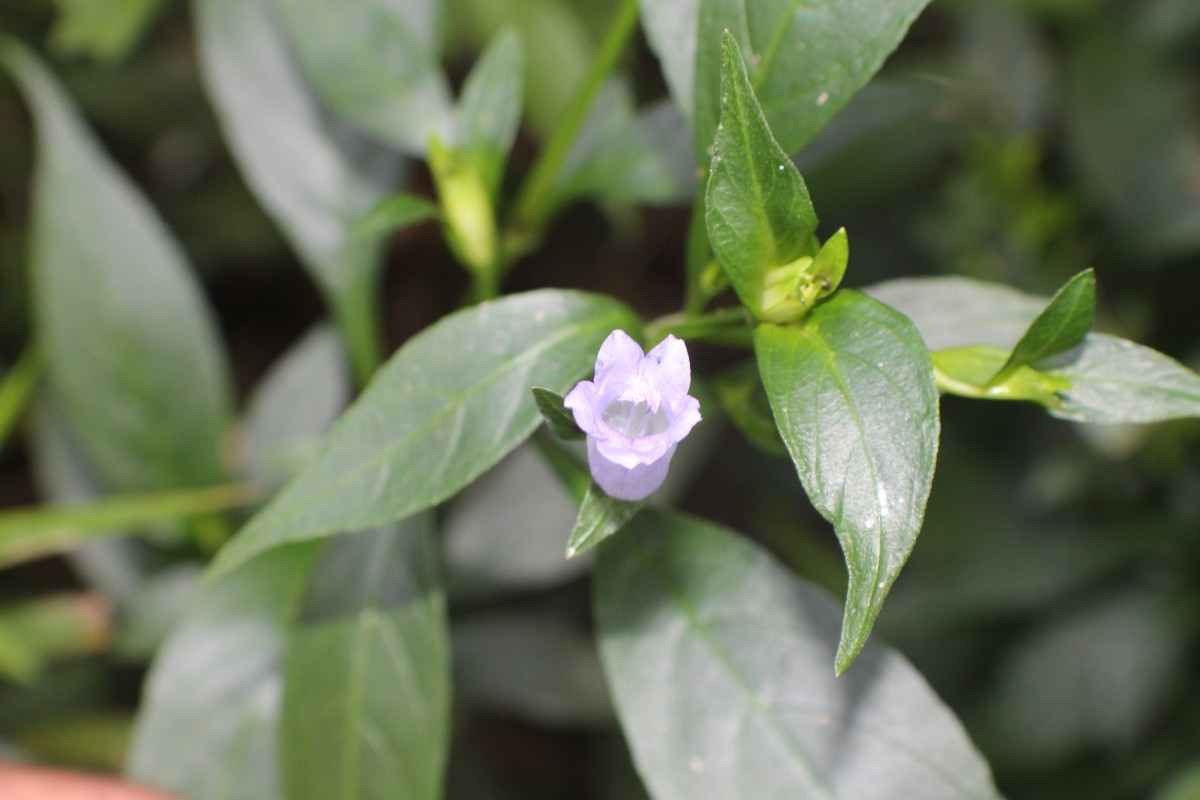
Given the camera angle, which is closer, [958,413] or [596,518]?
[596,518]

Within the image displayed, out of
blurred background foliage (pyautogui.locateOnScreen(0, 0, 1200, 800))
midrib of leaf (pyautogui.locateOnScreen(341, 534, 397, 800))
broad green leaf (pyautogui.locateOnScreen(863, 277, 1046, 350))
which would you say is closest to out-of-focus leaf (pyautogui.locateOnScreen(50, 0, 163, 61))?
blurred background foliage (pyautogui.locateOnScreen(0, 0, 1200, 800))

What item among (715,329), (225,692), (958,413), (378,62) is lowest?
(958,413)

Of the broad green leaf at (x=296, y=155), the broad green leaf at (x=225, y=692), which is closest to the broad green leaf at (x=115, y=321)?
the broad green leaf at (x=296, y=155)

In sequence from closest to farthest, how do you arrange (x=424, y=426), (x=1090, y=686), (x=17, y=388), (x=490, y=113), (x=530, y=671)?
(x=424, y=426)
(x=490, y=113)
(x=17, y=388)
(x=530, y=671)
(x=1090, y=686)

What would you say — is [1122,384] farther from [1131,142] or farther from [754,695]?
[1131,142]

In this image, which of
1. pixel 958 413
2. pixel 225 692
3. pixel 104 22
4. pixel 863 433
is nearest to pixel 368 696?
pixel 225 692

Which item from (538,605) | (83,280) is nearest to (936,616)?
(538,605)

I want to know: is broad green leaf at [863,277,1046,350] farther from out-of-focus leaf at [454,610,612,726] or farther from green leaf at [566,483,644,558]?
out-of-focus leaf at [454,610,612,726]

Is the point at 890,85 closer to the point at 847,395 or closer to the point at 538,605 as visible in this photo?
the point at 847,395

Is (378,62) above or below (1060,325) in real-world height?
above
